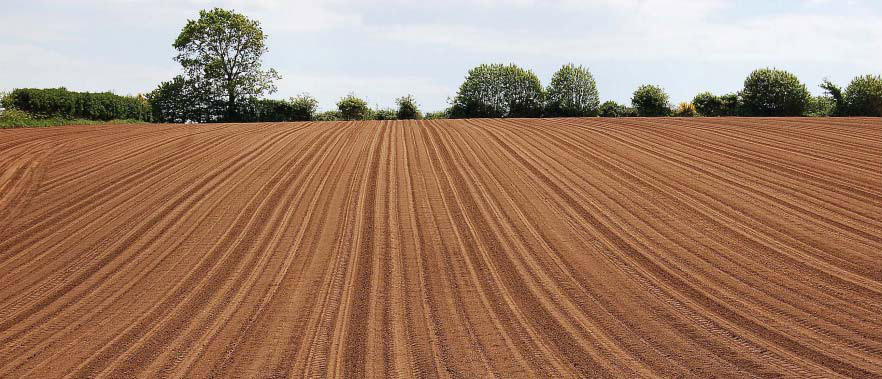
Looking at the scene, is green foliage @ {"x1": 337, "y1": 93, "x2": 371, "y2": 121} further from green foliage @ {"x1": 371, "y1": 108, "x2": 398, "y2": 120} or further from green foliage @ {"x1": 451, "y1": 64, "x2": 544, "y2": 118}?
green foliage @ {"x1": 451, "y1": 64, "x2": 544, "y2": 118}

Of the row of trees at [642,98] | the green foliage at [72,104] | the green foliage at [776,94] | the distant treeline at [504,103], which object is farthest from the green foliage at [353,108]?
the green foliage at [776,94]

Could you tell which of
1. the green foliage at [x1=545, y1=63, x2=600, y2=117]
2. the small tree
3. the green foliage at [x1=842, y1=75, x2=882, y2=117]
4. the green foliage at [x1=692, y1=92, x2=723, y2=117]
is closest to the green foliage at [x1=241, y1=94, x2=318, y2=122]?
the small tree

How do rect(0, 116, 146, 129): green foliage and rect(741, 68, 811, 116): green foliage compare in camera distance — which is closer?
rect(0, 116, 146, 129): green foliage

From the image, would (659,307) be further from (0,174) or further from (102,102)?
(102,102)

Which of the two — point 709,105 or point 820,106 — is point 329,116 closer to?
point 709,105

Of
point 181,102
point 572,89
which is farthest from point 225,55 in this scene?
point 572,89

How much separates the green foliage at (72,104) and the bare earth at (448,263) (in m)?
17.7

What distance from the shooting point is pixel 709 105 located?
50156 mm

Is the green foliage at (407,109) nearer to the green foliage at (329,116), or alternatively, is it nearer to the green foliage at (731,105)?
the green foliage at (329,116)

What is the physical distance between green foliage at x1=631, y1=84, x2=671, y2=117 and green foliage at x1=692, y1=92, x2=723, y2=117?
2.21m

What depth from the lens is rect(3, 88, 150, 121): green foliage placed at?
3709cm

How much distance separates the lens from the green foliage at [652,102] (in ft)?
168

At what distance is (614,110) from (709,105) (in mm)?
7391

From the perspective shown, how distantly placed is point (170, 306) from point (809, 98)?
49.3 meters
